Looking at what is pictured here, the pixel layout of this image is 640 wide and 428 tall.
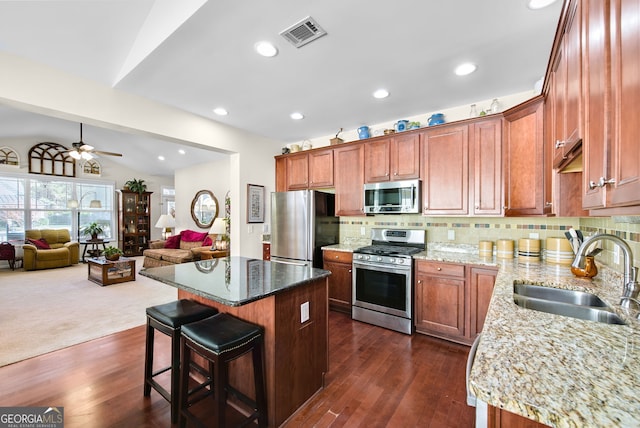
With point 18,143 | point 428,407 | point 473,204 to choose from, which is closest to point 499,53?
point 473,204

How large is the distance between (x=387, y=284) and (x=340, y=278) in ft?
2.24

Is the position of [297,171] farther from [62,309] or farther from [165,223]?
[165,223]

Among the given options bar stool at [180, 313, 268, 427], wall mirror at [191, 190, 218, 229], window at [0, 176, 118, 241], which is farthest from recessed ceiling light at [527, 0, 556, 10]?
window at [0, 176, 118, 241]

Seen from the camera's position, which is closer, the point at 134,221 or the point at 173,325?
the point at 173,325

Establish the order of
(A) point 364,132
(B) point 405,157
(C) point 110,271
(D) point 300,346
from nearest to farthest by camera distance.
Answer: (D) point 300,346
(B) point 405,157
(A) point 364,132
(C) point 110,271

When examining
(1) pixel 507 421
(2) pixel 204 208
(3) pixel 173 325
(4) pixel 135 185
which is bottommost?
(3) pixel 173 325

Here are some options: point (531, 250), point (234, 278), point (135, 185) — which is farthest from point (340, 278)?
point (135, 185)

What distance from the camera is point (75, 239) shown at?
770cm

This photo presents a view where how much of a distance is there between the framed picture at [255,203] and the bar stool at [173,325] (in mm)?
2165

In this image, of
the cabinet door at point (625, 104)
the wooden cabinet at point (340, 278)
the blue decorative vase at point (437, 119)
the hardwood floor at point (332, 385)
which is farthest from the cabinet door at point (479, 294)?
the cabinet door at point (625, 104)

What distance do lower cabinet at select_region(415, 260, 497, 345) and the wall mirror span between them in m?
5.74

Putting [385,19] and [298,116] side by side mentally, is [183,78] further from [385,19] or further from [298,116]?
[385,19]

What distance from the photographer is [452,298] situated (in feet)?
8.84

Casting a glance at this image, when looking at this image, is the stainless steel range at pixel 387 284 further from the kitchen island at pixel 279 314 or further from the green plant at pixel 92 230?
the green plant at pixel 92 230
